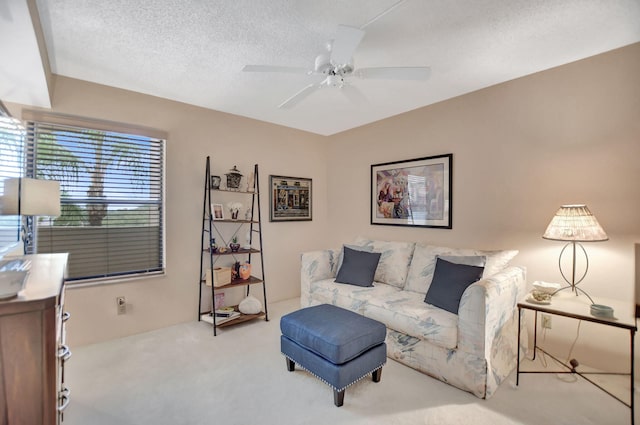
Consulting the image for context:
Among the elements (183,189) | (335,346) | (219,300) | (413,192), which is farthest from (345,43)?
(219,300)

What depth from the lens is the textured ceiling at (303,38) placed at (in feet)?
5.78

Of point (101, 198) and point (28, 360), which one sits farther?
point (101, 198)

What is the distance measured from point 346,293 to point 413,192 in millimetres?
1445

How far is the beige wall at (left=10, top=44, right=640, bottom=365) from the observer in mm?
2248

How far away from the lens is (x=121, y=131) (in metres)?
2.91

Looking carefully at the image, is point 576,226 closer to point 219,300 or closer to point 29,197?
point 219,300

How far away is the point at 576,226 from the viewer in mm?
2104

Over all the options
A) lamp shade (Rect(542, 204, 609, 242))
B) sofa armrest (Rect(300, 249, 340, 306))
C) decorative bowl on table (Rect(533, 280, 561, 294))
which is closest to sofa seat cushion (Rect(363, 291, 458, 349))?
decorative bowl on table (Rect(533, 280, 561, 294))

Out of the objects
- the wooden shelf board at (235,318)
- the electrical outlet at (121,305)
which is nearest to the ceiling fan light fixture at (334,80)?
the wooden shelf board at (235,318)

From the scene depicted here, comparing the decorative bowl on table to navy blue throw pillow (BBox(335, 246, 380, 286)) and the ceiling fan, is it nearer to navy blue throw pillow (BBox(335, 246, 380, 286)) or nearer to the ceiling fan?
navy blue throw pillow (BBox(335, 246, 380, 286))

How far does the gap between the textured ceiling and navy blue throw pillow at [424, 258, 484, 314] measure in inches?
66.0

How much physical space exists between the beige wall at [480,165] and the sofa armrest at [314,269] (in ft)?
2.63

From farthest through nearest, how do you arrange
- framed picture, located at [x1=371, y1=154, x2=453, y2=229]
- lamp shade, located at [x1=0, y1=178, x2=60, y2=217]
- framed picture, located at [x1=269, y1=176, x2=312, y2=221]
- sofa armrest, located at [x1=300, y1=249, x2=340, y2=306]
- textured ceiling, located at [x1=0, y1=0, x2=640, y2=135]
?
framed picture, located at [x1=269, y1=176, x2=312, y2=221], sofa armrest, located at [x1=300, y1=249, x2=340, y2=306], framed picture, located at [x1=371, y1=154, x2=453, y2=229], lamp shade, located at [x1=0, y1=178, x2=60, y2=217], textured ceiling, located at [x1=0, y1=0, x2=640, y2=135]

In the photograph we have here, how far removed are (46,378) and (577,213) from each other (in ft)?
9.70
